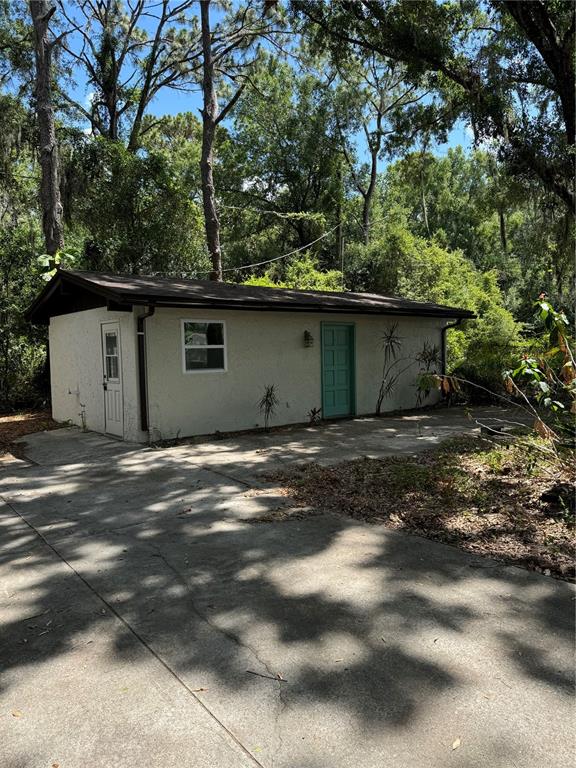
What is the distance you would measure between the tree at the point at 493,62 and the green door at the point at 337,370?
505 cm

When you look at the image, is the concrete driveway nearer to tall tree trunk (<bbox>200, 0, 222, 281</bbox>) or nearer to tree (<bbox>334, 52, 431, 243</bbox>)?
tall tree trunk (<bbox>200, 0, 222, 281</bbox>)

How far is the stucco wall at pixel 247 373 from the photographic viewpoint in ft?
29.8

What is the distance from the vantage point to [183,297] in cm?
873

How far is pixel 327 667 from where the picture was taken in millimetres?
2605

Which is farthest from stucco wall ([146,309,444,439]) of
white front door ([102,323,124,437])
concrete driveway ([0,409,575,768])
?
concrete driveway ([0,409,575,768])

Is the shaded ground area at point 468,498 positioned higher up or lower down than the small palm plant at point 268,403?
lower down

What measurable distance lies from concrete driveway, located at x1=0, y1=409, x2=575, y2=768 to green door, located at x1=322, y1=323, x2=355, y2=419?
666 centimetres

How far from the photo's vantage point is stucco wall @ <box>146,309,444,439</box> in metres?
9.08

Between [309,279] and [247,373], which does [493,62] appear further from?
[309,279]

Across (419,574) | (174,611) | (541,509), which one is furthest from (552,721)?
(541,509)

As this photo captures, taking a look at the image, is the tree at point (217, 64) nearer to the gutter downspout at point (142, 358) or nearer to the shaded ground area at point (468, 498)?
the gutter downspout at point (142, 358)

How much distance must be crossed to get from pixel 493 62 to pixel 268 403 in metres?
8.36

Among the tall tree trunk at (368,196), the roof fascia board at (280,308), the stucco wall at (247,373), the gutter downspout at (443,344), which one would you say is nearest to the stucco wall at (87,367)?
the stucco wall at (247,373)

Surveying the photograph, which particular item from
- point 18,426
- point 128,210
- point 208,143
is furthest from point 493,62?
point 18,426
